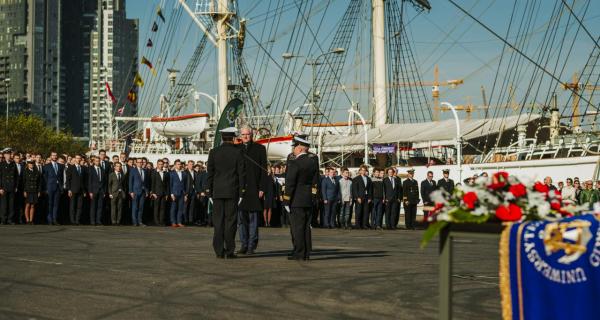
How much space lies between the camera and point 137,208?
2595 cm

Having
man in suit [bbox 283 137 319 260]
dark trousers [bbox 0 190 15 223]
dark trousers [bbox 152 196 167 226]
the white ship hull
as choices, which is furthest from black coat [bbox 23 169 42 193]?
the white ship hull

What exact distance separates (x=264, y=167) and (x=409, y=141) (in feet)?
82.1

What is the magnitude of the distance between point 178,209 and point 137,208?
1226 millimetres

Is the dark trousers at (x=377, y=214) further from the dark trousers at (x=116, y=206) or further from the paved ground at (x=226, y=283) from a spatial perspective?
the paved ground at (x=226, y=283)

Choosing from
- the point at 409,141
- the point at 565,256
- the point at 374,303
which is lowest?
the point at 374,303

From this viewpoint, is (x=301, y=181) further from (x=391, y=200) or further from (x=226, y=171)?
(x=391, y=200)

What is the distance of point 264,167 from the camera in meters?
14.7

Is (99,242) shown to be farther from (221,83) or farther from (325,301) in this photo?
(221,83)

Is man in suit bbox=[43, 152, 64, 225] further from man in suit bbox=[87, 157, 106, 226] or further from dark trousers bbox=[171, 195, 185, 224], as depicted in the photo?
dark trousers bbox=[171, 195, 185, 224]

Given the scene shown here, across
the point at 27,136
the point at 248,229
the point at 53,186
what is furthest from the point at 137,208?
the point at 27,136

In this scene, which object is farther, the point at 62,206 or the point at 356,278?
the point at 62,206

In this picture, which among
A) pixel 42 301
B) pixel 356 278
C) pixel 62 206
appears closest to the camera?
pixel 42 301

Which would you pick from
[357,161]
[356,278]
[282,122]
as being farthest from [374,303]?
[282,122]

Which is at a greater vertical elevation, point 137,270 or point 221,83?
point 221,83
